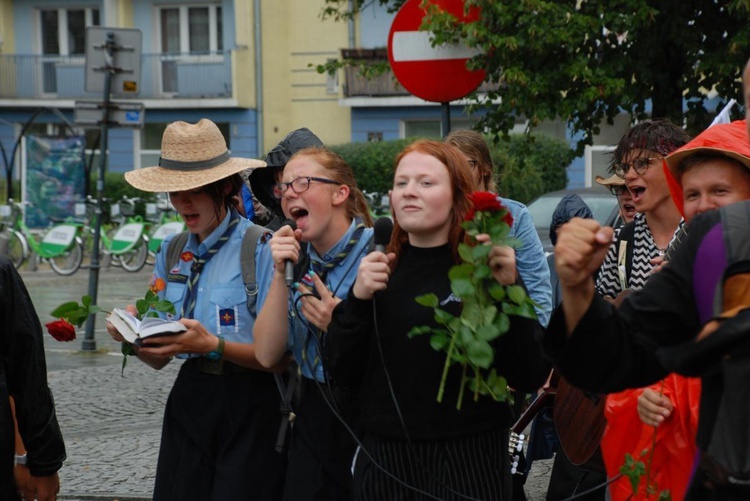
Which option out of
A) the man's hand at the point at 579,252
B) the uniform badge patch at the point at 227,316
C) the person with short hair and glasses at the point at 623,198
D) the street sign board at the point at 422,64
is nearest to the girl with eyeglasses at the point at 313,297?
the uniform badge patch at the point at 227,316

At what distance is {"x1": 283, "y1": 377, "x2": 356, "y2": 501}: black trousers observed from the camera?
4.27m

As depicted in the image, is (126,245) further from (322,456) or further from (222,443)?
(322,456)

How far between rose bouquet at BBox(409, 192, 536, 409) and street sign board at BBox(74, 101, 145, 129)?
35.4ft

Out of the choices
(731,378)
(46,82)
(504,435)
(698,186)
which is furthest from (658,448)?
(46,82)

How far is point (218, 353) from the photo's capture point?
438 cm

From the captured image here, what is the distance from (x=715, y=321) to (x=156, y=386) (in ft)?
29.9

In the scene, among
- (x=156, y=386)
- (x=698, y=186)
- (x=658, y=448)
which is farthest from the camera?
(x=156, y=386)

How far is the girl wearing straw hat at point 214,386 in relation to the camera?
14.5 feet

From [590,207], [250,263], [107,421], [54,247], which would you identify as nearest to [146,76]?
[54,247]

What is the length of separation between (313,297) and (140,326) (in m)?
0.62

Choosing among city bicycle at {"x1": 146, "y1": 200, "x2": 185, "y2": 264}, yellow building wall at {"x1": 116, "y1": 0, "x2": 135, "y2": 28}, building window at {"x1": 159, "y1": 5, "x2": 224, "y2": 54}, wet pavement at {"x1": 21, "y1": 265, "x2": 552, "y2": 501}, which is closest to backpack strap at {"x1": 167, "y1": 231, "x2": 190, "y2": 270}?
wet pavement at {"x1": 21, "y1": 265, "x2": 552, "y2": 501}

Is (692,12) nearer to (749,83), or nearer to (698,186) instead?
(698,186)

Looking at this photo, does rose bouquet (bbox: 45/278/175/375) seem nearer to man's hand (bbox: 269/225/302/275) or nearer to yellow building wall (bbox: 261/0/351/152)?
man's hand (bbox: 269/225/302/275)

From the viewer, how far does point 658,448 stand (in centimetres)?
411
